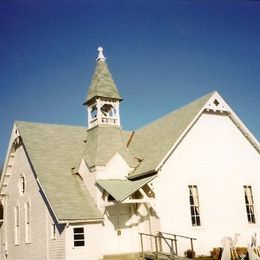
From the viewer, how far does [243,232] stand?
90.8 ft

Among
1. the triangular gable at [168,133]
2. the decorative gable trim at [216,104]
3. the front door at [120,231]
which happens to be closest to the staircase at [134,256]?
the front door at [120,231]

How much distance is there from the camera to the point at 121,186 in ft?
82.1

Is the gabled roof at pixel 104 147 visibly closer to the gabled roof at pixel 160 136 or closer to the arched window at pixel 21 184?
the gabled roof at pixel 160 136

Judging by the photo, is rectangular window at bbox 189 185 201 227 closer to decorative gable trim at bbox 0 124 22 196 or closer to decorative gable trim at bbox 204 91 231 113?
decorative gable trim at bbox 204 91 231 113

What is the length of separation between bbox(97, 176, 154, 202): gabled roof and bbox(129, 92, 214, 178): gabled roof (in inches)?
27.4

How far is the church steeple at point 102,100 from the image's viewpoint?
95.4 ft

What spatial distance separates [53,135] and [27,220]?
21.1ft

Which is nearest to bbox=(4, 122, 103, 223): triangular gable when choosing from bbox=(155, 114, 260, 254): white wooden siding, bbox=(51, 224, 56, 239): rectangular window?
bbox=(51, 224, 56, 239): rectangular window

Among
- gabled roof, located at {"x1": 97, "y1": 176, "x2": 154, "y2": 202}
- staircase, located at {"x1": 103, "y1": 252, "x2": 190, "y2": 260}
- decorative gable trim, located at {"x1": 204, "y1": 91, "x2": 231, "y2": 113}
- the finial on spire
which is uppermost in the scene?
the finial on spire

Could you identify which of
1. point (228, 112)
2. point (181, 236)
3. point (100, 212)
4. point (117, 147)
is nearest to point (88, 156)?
point (117, 147)

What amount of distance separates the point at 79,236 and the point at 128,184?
420cm

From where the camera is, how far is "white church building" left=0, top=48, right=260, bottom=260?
24.4m

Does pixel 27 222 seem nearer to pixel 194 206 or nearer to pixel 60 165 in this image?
pixel 60 165

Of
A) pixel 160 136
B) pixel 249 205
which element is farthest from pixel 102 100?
pixel 249 205
